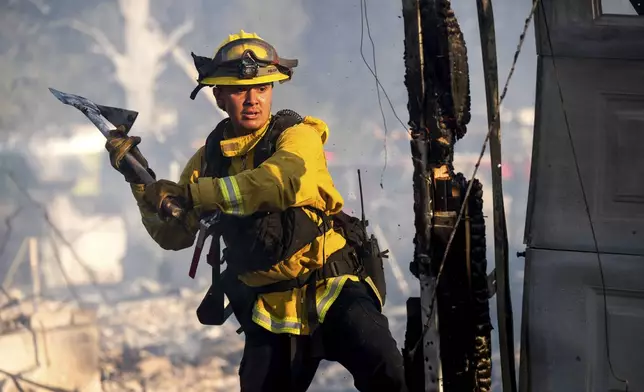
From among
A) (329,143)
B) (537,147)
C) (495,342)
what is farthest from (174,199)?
(495,342)

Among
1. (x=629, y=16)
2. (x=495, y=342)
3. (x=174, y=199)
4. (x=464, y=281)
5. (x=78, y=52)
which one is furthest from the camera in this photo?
(x=78, y=52)

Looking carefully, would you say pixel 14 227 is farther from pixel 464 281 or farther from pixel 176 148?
pixel 464 281

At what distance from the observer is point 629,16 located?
2160 mm

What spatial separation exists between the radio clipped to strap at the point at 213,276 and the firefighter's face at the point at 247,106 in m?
0.40

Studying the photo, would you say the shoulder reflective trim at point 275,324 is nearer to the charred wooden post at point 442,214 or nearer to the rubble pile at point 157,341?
the charred wooden post at point 442,214

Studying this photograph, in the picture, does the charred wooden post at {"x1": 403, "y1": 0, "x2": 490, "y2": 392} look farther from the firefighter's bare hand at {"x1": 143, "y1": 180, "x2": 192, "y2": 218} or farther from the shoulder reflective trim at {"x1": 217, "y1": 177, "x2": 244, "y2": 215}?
the firefighter's bare hand at {"x1": 143, "y1": 180, "x2": 192, "y2": 218}

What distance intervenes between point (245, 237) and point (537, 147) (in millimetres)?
1132

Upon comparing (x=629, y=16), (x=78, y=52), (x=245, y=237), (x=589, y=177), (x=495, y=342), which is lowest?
(x=495, y=342)

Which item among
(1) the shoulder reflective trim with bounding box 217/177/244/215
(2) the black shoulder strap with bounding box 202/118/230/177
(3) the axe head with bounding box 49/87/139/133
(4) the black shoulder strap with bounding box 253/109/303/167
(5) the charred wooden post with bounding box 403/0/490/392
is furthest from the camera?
(3) the axe head with bounding box 49/87/139/133

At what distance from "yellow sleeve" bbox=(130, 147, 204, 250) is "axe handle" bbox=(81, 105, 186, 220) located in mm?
97

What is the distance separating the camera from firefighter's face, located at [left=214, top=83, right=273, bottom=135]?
9.16 feet

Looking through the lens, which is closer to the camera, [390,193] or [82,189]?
[390,193]

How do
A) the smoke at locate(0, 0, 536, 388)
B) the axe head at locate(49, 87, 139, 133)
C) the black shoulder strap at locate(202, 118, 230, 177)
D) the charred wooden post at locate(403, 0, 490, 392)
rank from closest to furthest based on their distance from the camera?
1. the charred wooden post at locate(403, 0, 490, 392)
2. the black shoulder strap at locate(202, 118, 230, 177)
3. the axe head at locate(49, 87, 139, 133)
4. the smoke at locate(0, 0, 536, 388)

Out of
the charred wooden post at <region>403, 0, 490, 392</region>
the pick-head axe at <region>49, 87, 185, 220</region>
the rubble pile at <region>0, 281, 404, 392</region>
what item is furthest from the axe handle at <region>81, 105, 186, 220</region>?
the rubble pile at <region>0, 281, 404, 392</region>
